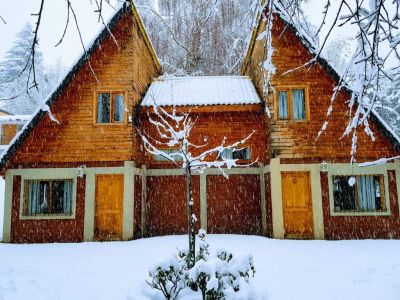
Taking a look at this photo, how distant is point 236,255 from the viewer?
8023mm

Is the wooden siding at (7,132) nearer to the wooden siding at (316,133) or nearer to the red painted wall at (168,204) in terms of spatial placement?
the red painted wall at (168,204)

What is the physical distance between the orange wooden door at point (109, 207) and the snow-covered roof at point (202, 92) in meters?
3.32

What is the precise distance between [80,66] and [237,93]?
20.9 feet

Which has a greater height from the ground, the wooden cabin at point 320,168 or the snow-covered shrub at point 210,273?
the wooden cabin at point 320,168

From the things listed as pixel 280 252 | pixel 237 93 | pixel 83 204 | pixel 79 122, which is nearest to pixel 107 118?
pixel 79 122

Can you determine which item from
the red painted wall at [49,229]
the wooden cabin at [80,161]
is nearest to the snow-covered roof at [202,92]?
the wooden cabin at [80,161]

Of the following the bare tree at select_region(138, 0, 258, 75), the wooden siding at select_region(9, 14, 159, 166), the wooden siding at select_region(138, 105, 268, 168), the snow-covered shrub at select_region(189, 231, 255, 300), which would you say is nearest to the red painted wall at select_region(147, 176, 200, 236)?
the wooden siding at select_region(138, 105, 268, 168)

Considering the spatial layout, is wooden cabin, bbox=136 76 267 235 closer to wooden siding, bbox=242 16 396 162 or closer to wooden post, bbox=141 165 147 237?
wooden post, bbox=141 165 147 237

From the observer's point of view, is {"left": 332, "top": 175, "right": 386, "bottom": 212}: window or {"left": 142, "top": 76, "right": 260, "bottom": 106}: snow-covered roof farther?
{"left": 142, "top": 76, "right": 260, "bottom": 106}: snow-covered roof

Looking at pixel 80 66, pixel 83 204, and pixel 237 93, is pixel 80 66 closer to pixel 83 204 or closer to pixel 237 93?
pixel 83 204

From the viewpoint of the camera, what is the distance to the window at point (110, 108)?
39.5ft

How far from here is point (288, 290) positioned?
574cm

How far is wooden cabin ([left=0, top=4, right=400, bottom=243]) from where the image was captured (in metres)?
11.4

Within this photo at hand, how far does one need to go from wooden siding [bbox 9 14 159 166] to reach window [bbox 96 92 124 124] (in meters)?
0.23
